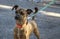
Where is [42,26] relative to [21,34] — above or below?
below

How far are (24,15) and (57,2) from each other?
43.2 feet

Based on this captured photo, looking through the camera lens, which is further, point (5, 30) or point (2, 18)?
point (2, 18)

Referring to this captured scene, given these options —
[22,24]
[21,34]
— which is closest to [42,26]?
[21,34]

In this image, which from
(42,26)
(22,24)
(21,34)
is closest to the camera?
(22,24)

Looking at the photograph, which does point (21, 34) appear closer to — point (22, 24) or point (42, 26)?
point (22, 24)

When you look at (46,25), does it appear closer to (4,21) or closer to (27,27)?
(4,21)

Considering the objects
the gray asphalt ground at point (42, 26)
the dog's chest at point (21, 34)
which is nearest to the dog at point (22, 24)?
the dog's chest at point (21, 34)

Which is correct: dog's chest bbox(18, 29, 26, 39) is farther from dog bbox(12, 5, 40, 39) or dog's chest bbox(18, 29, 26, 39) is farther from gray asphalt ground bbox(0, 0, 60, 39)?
gray asphalt ground bbox(0, 0, 60, 39)

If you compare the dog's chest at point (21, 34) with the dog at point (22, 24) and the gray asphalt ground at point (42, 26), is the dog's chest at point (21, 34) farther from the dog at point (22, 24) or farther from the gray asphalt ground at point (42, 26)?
the gray asphalt ground at point (42, 26)

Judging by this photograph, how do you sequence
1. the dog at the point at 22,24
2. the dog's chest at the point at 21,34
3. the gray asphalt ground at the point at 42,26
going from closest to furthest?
the dog at the point at 22,24, the dog's chest at the point at 21,34, the gray asphalt ground at the point at 42,26

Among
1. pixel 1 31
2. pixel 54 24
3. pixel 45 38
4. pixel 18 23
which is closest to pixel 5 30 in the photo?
pixel 1 31

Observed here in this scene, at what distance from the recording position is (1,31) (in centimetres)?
983

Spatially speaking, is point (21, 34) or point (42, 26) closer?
point (21, 34)

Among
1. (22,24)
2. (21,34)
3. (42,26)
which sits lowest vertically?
(42,26)
